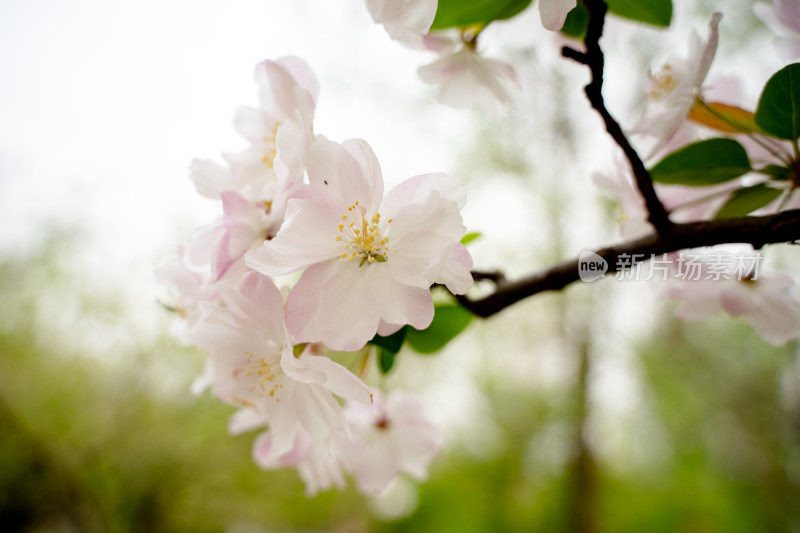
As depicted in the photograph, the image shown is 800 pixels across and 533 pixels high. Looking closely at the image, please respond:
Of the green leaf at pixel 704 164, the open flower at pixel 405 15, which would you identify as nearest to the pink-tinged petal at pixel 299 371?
the open flower at pixel 405 15

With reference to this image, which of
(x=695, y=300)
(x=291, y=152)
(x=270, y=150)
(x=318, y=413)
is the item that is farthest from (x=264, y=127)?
(x=695, y=300)

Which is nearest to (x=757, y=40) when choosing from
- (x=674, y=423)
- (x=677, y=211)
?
(x=677, y=211)

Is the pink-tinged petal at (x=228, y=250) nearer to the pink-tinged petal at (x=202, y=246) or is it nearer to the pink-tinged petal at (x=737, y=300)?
the pink-tinged petal at (x=202, y=246)

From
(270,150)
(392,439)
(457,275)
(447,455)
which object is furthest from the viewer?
(447,455)

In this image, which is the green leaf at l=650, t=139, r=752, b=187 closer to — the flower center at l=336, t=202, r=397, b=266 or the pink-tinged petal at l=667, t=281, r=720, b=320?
the pink-tinged petal at l=667, t=281, r=720, b=320

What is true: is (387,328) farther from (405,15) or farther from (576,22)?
(576,22)
